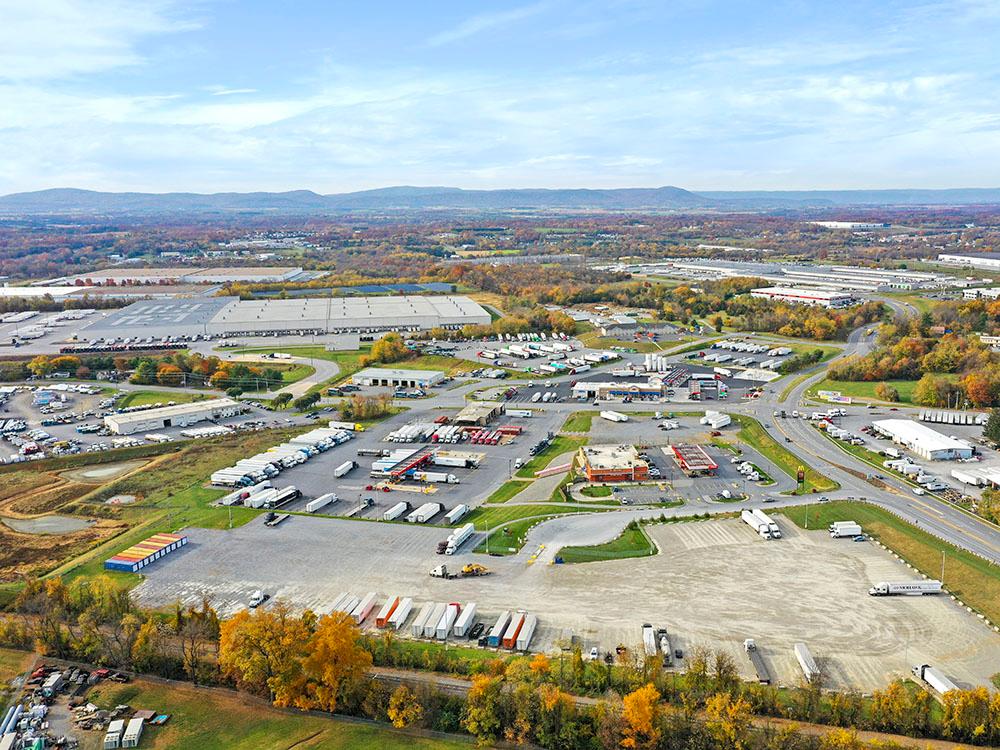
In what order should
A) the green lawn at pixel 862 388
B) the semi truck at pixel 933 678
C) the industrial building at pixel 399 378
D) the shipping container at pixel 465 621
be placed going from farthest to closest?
the industrial building at pixel 399 378 < the green lawn at pixel 862 388 < the shipping container at pixel 465 621 < the semi truck at pixel 933 678

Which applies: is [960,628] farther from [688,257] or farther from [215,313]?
[688,257]

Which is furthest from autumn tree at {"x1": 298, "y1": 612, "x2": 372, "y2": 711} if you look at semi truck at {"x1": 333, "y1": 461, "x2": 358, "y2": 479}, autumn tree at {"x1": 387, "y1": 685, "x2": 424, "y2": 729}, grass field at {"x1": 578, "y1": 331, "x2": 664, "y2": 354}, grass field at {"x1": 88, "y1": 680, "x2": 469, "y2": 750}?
grass field at {"x1": 578, "y1": 331, "x2": 664, "y2": 354}

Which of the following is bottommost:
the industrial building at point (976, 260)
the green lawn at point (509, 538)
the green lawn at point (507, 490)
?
the green lawn at point (509, 538)

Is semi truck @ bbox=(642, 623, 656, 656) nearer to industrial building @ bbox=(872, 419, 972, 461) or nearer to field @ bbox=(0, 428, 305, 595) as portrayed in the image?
field @ bbox=(0, 428, 305, 595)

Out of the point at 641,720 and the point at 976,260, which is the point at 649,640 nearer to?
the point at 641,720

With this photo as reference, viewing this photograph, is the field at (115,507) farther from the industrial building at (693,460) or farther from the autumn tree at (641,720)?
the industrial building at (693,460)

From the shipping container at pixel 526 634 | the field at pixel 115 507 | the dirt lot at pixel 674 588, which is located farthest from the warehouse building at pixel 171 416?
the shipping container at pixel 526 634
